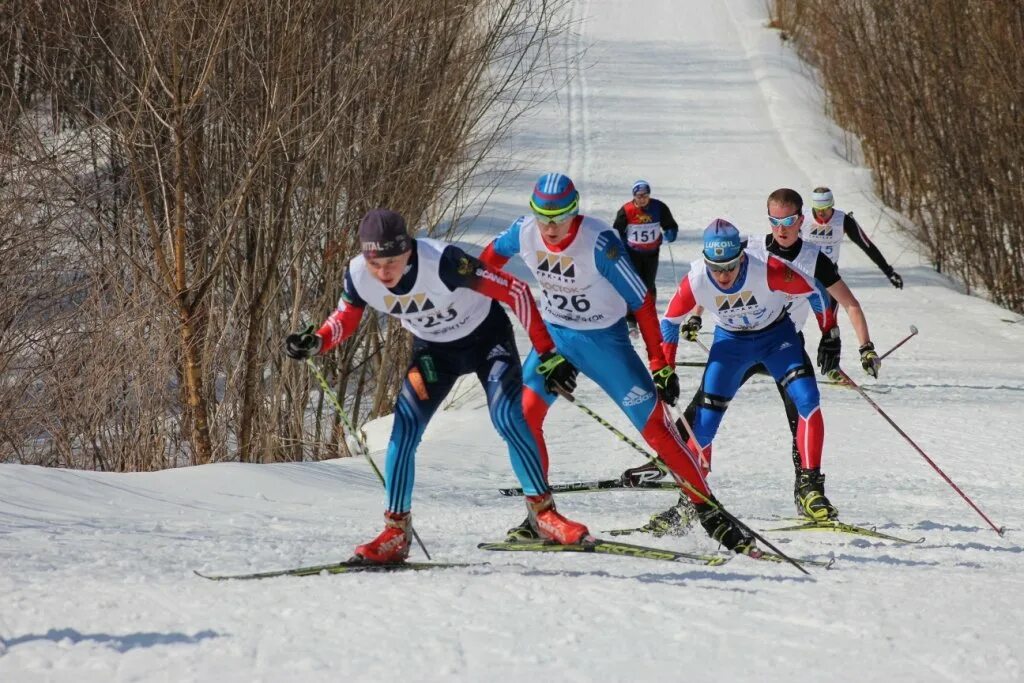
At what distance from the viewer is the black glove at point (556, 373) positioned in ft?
17.1

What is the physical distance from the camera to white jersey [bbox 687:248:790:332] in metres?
6.31

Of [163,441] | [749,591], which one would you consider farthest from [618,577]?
[163,441]

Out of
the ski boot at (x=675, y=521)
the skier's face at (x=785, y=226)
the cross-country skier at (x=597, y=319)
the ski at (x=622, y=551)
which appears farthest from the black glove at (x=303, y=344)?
the skier's face at (x=785, y=226)

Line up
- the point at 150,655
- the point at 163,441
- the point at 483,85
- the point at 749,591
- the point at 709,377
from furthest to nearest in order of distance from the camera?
1. the point at 483,85
2. the point at 163,441
3. the point at 709,377
4. the point at 749,591
5. the point at 150,655

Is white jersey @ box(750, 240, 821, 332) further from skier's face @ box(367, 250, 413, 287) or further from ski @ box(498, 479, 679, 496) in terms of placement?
skier's face @ box(367, 250, 413, 287)

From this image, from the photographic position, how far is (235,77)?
10.8 m

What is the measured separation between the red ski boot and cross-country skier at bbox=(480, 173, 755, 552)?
0.31 meters

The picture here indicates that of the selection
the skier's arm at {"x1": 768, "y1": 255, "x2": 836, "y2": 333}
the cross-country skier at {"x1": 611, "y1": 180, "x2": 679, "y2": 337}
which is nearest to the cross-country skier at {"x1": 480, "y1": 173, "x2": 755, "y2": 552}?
the skier's arm at {"x1": 768, "y1": 255, "x2": 836, "y2": 333}

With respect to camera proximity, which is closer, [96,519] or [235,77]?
[96,519]

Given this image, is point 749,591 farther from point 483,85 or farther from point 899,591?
point 483,85

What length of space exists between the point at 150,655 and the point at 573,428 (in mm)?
6780

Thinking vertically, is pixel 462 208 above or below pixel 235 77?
below

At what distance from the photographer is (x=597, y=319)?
6.12 m

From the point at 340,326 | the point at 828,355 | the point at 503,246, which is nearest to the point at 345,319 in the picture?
the point at 340,326
